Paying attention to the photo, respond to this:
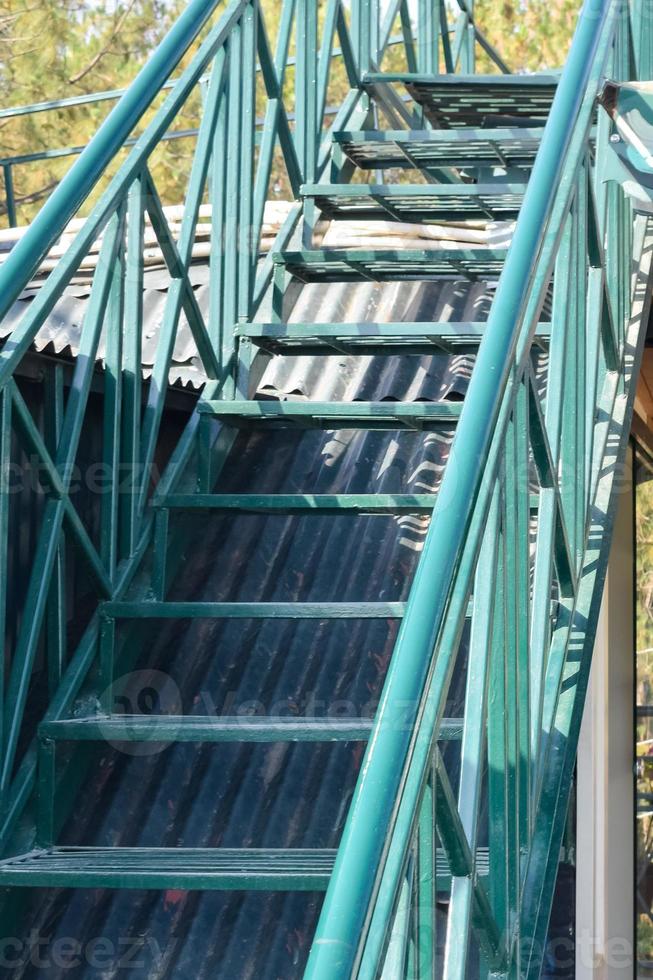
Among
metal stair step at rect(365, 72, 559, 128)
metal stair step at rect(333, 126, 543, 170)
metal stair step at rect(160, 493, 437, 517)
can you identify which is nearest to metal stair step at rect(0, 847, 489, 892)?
metal stair step at rect(160, 493, 437, 517)

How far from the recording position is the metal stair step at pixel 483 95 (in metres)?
5.21

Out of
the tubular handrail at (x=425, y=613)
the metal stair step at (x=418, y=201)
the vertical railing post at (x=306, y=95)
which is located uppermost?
the vertical railing post at (x=306, y=95)

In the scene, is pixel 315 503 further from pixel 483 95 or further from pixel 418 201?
pixel 483 95

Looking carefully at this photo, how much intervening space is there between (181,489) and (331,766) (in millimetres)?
925

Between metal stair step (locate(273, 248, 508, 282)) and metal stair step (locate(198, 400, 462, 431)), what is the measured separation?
22.4 inches

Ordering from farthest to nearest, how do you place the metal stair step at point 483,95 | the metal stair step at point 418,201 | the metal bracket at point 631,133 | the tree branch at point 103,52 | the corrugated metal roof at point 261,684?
the tree branch at point 103,52, the metal stair step at point 483,95, the metal stair step at point 418,201, the metal bracket at point 631,133, the corrugated metal roof at point 261,684

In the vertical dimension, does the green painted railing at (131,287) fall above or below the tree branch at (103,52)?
below

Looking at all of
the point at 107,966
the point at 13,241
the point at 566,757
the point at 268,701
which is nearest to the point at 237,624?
the point at 268,701

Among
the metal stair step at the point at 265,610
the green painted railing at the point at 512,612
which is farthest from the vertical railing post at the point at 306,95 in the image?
the metal stair step at the point at 265,610

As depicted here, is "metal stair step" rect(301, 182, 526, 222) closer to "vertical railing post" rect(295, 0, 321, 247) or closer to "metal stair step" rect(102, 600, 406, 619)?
"vertical railing post" rect(295, 0, 321, 247)

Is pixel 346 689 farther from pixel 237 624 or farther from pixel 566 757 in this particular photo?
pixel 566 757

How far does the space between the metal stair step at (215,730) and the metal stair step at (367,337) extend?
1222 mm

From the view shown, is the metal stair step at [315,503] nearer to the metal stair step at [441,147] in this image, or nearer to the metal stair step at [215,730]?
the metal stair step at [215,730]

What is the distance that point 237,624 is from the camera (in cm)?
382
